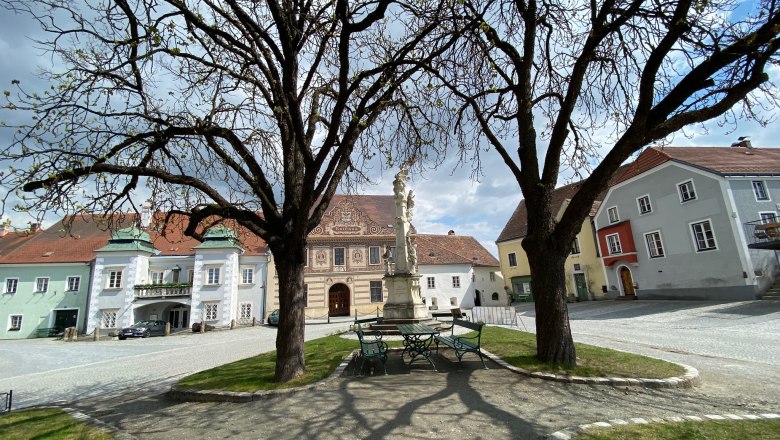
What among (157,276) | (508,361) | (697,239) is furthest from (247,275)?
(697,239)

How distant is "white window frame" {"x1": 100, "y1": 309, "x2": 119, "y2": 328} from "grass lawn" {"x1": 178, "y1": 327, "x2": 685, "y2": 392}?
27.1 m

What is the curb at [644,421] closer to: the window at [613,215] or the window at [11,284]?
the window at [613,215]

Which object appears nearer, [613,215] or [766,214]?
[766,214]

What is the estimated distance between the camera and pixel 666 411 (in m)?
4.91

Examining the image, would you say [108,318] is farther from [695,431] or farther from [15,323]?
[695,431]

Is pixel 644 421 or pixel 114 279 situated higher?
pixel 114 279

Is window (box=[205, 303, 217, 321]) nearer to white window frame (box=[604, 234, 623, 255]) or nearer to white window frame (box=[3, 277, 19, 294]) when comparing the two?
white window frame (box=[3, 277, 19, 294])

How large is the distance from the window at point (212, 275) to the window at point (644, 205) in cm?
3257

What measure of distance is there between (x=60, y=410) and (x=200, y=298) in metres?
25.0

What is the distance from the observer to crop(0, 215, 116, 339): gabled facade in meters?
30.1

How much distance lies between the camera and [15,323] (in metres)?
30.1

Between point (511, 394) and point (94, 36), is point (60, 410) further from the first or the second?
point (511, 394)

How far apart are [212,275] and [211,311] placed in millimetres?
2939

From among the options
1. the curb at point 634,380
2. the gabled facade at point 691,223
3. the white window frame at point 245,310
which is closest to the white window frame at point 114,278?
the white window frame at point 245,310
